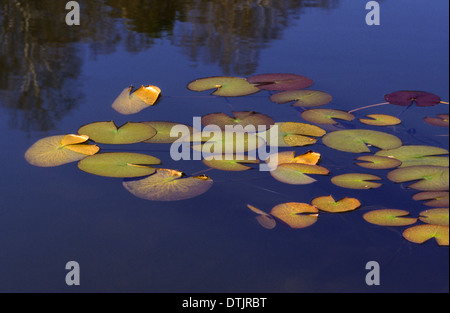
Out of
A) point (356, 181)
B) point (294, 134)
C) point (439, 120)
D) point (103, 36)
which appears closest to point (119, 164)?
point (294, 134)

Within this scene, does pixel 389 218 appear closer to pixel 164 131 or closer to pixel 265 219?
pixel 265 219

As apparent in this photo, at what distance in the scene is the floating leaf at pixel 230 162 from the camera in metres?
1.82

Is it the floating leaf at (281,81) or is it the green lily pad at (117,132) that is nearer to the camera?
the green lily pad at (117,132)

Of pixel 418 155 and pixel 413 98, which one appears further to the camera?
pixel 413 98

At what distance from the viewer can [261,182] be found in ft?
5.78

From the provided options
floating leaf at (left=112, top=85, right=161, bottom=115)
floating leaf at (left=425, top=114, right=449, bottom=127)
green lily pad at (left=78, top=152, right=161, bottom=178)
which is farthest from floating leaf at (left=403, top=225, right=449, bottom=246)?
floating leaf at (left=112, top=85, right=161, bottom=115)

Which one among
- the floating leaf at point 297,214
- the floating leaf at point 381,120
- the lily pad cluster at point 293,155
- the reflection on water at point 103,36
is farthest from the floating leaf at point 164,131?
the floating leaf at point 381,120

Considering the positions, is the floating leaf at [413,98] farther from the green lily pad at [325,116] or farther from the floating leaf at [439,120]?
the green lily pad at [325,116]

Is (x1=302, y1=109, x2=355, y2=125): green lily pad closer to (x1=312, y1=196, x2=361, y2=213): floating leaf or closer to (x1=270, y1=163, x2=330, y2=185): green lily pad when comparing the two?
(x1=270, y1=163, x2=330, y2=185): green lily pad

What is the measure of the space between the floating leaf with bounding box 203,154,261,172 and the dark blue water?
4cm

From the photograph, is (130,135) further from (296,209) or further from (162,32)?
(162,32)

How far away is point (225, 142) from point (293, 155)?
23 centimetres

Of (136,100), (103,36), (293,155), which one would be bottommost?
(293,155)

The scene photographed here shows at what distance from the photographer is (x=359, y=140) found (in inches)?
77.2
